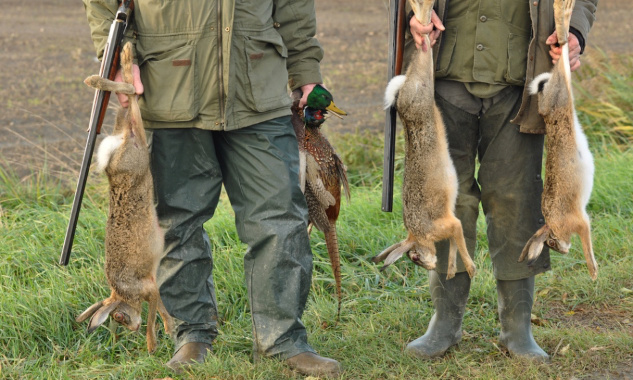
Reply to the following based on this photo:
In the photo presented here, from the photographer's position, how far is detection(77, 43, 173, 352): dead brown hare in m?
3.83

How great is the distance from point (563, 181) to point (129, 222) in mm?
2085

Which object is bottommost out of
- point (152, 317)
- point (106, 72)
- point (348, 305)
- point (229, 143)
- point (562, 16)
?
point (348, 305)

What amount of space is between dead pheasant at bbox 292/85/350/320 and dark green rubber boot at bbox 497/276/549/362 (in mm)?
1000

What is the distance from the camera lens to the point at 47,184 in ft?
22.2

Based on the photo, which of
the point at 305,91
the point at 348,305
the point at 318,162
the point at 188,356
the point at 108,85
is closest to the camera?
the point at 108,85

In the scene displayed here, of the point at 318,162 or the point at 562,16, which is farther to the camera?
the point at 318,162

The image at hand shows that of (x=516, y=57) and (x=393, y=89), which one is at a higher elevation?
(x=516, y=57)

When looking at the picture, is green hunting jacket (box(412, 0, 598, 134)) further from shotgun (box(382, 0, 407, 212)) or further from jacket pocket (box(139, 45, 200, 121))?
jacket pocket (box(139, 45, 200, 121))

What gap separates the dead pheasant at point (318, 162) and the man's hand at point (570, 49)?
1.16 metres

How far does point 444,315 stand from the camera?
4.39m

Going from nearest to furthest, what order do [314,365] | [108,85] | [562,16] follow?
1. [562,16]
2. [108,85]
3. [314,365]

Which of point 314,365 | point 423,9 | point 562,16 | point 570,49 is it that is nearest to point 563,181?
point 570,49

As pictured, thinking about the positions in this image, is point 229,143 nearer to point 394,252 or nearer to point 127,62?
point 127,62

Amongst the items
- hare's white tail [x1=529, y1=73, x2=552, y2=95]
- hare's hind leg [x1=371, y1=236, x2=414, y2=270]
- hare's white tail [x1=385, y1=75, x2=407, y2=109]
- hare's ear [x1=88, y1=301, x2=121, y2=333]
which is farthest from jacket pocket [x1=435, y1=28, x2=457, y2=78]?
hare's ear [x1=88, y1=301, x2=121, y2=333]
